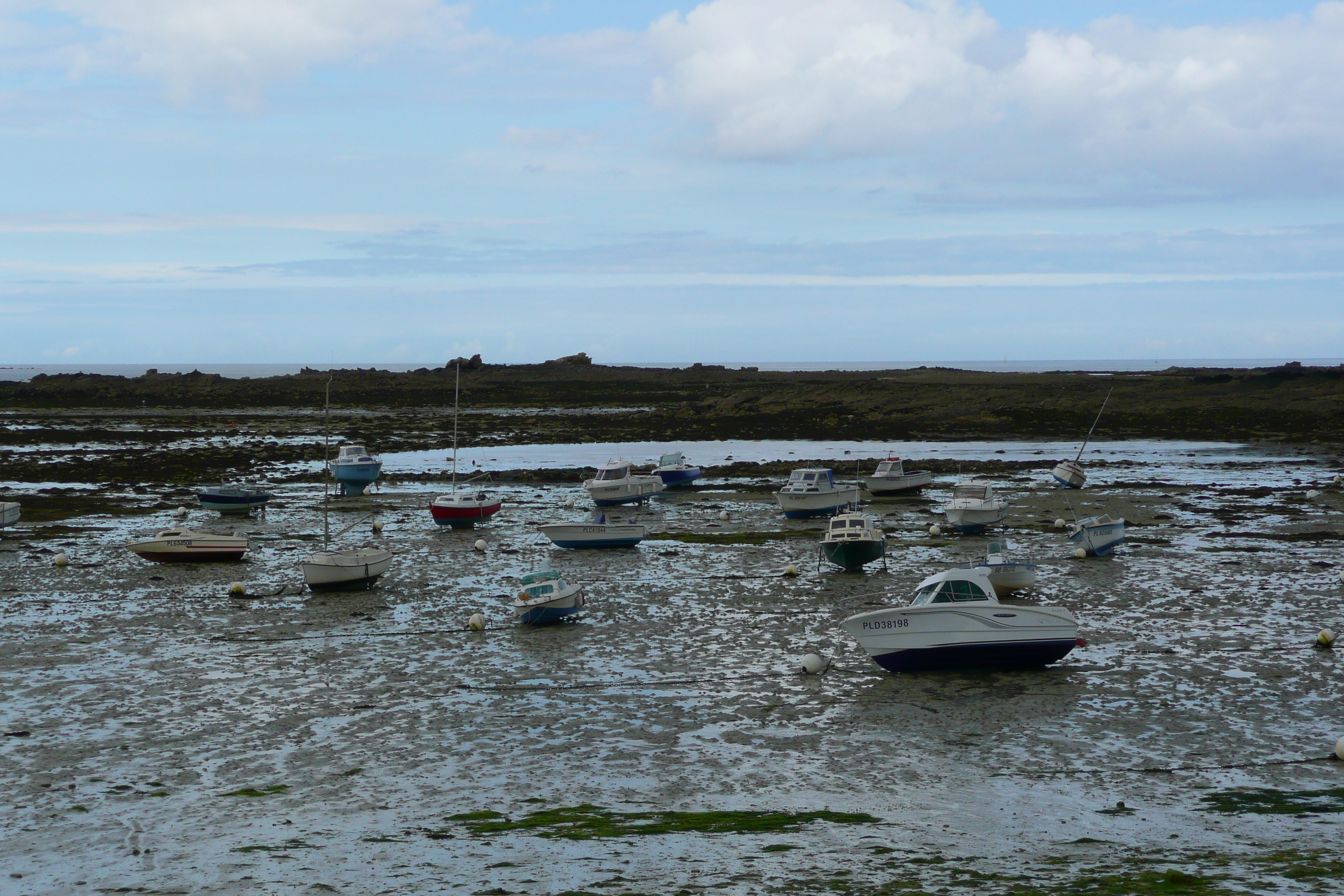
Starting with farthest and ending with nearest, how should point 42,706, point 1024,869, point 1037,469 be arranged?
point 1037,469 < point 42,706 < point 1024,869

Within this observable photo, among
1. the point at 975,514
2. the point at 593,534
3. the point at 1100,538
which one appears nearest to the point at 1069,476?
the point at 975,514

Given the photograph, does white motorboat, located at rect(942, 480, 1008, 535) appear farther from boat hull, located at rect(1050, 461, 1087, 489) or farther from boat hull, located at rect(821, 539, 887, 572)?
boat hull, located at rect(1050, 461, 1087, 489)

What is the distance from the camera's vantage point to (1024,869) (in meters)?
12.5

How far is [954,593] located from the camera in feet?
72.4

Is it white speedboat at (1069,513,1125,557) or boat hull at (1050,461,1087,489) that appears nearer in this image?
white speedboat at (1069,513,1125,557)

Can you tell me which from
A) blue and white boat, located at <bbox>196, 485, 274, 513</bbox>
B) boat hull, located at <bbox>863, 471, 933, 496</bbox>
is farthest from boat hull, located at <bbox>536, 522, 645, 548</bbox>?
boat hull, located at <bbox>863, 471, 933, 496</bbox>

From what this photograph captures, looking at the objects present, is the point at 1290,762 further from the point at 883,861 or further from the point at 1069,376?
the point at 1069,376

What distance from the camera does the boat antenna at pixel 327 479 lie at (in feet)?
106

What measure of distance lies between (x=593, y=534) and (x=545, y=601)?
36.8ft

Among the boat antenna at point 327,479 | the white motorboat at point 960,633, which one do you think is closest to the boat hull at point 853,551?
the white motorboat at point 960,633

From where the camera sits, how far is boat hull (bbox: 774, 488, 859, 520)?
4238 centimetres

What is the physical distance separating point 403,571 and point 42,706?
45.2 ft

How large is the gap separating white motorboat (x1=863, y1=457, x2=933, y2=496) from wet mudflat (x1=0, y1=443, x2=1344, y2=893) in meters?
15.3

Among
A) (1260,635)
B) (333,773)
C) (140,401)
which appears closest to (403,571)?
(333,773)
